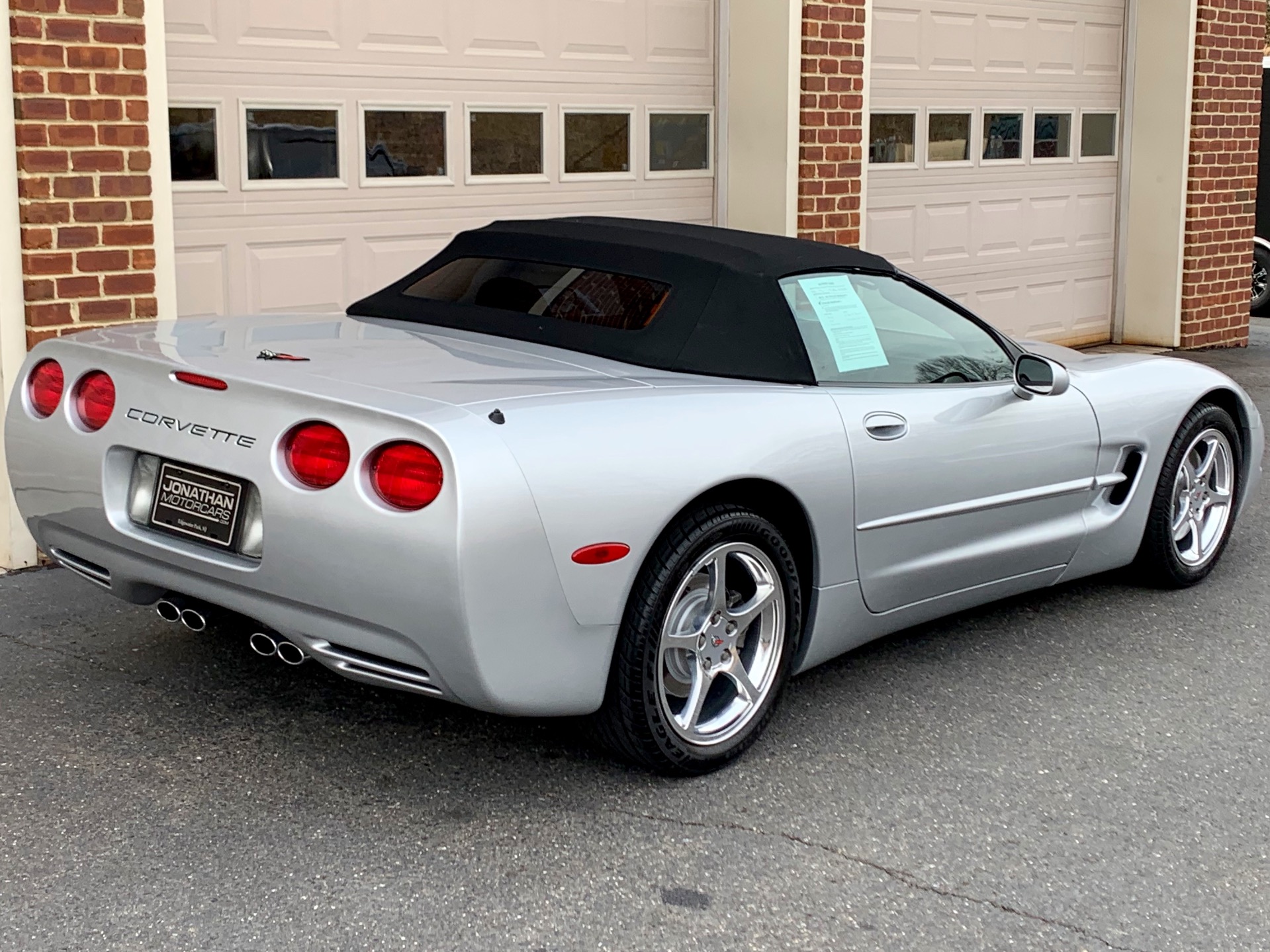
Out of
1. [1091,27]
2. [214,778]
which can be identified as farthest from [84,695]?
[1091,27]

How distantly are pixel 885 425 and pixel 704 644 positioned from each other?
0.85 meters

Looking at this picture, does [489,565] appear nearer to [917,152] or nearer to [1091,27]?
[917,152]

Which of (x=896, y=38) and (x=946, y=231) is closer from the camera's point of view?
(x=896, y=38)

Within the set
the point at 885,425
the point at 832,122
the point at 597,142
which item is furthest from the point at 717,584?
the point at 832,122

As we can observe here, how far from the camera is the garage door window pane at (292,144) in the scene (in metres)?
6.93

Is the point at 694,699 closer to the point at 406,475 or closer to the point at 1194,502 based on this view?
the point at 406,475

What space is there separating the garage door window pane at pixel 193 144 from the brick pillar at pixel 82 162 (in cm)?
80

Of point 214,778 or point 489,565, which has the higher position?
point 489,565

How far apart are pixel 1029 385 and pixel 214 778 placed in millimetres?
2580

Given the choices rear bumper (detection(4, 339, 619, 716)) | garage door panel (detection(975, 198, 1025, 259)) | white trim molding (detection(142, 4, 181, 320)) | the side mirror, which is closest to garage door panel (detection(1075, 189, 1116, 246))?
garage door panel (detection(975, 198, 1025, 259))

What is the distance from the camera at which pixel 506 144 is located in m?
7.95

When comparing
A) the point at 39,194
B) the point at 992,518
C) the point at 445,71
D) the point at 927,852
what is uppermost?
the point at 445,71

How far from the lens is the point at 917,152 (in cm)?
1009

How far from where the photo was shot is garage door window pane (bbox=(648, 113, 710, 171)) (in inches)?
342
